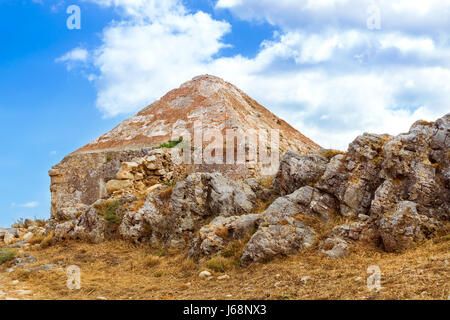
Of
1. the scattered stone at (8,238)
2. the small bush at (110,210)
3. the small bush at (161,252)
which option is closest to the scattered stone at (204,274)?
A: the small bush at (161,252)

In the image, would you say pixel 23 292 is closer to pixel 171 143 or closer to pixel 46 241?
pixel 46 241

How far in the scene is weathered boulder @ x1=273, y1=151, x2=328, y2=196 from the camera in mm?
10172

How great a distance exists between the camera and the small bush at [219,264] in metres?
8.01

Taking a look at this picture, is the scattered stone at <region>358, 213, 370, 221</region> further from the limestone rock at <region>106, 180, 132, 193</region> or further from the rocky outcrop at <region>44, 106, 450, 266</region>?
the limestone rock at <region>106, 180, 132, 193</region>

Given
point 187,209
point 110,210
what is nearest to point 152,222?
point 187,209

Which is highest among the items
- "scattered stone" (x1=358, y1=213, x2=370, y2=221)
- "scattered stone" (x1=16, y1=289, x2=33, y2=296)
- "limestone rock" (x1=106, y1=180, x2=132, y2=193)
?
"limestone rock" (x1=106, y1=180, x2=132, y2=193)

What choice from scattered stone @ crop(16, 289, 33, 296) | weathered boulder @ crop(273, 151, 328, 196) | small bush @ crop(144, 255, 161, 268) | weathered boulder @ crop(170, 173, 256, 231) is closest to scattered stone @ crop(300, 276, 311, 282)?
weathered boulder @ crop(273, 151, 328, 196)

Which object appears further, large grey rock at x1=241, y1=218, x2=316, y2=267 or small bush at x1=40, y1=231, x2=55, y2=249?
small bush at x1=40, y1=231, x2=55, y2=249

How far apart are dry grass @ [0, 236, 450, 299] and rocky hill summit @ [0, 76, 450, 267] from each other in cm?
35

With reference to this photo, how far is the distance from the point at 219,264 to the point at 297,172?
146 inches
